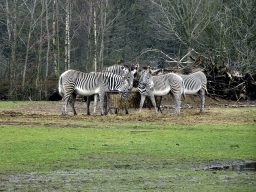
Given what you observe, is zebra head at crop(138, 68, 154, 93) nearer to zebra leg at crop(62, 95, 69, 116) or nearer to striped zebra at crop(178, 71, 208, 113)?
striped zebra at crop(178, 71, 208, 113)

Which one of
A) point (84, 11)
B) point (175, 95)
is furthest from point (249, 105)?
point (84, 11)

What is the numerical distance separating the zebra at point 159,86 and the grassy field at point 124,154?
2268 mm

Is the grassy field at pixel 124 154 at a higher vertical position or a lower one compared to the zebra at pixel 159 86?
lower

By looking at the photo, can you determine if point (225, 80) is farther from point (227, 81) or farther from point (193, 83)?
point (193, 83)

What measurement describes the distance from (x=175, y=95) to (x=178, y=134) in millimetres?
6420

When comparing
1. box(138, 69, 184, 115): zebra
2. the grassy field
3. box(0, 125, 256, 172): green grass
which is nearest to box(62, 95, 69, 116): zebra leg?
the grassy field

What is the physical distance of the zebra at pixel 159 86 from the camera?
63.0ft

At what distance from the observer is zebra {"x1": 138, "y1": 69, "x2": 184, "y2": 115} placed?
19188 millimetres

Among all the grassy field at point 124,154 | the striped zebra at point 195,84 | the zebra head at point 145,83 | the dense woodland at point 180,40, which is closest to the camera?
the grassy field at point 124,154

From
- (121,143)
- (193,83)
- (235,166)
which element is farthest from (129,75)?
(235,166)

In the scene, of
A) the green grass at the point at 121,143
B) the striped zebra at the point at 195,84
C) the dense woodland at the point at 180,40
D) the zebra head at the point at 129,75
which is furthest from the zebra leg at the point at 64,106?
the dense woodland at the point at 180,40

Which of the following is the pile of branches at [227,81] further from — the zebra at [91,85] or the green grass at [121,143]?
the green grass at [121,143]

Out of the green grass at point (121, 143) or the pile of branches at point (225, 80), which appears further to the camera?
the pile of branches at point (225, 80)

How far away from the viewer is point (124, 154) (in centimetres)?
1015
